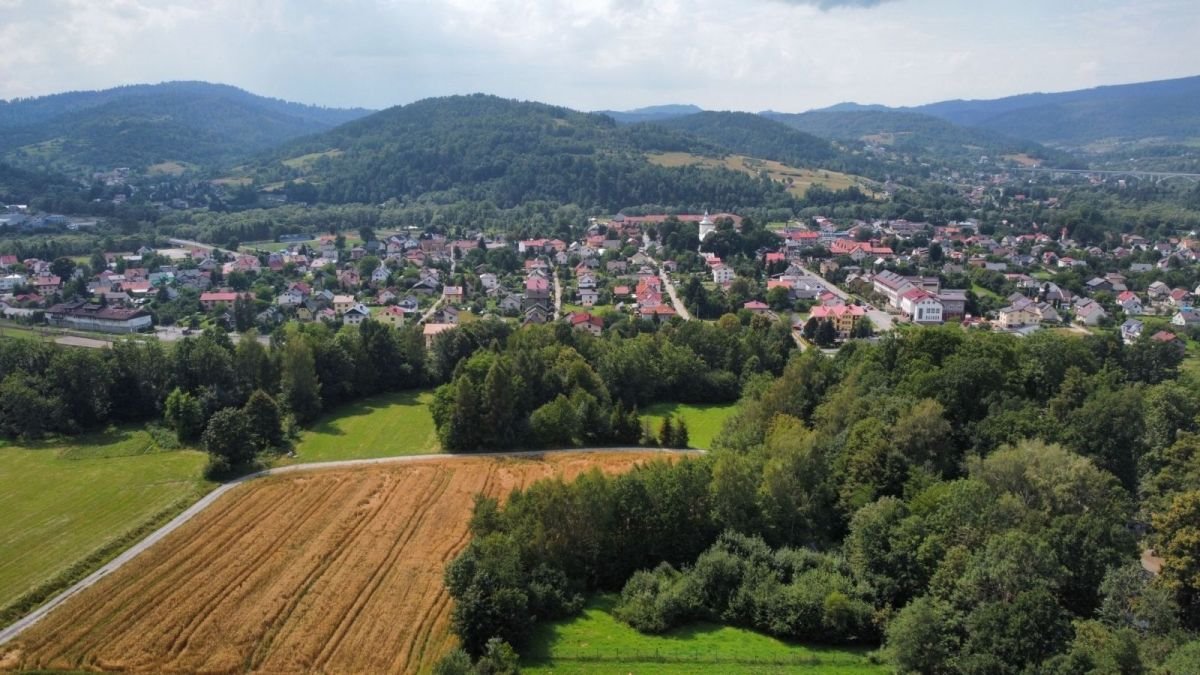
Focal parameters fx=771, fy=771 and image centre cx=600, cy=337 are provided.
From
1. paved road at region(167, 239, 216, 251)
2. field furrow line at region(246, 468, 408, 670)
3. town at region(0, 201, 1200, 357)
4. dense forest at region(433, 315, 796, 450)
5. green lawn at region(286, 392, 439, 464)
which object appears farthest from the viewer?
paved road at region(167, 239, 216, 251)

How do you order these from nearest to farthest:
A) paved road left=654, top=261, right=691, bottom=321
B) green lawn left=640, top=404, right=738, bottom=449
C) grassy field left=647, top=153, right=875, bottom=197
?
green lawn left=640, top=404, right=738, bottom=449 → paved road left=654, top=261, right=691, bottom=321 → grassy field left=647, top=153, right=875, bottom=197

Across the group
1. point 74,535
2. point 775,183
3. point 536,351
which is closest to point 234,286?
point 536,351

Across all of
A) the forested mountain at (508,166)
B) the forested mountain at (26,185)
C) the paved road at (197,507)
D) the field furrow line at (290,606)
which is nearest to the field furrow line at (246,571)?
the field furrow line at (290,606)

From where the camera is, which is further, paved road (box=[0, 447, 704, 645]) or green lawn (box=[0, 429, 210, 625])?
green lawn (box=[0, 429, 210, 625])

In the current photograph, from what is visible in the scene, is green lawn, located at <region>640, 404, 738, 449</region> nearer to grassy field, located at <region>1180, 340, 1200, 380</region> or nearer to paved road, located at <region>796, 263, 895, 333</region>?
paved road, located at <region>796, 263, 895, 333</region>

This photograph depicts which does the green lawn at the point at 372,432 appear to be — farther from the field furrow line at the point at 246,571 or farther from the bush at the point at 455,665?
the bush at the point at 455,665

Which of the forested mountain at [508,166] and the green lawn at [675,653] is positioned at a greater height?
the forested mountain at [508,166]

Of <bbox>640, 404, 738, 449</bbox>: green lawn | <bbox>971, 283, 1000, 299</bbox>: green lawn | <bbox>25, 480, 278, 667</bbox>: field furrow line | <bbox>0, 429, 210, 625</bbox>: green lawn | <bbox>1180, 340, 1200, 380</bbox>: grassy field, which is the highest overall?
<bbox>0, 429, 210, 625</bbox>: green lawn

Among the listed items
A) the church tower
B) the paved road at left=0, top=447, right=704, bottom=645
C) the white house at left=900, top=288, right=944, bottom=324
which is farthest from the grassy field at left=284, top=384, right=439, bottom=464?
the church tower
